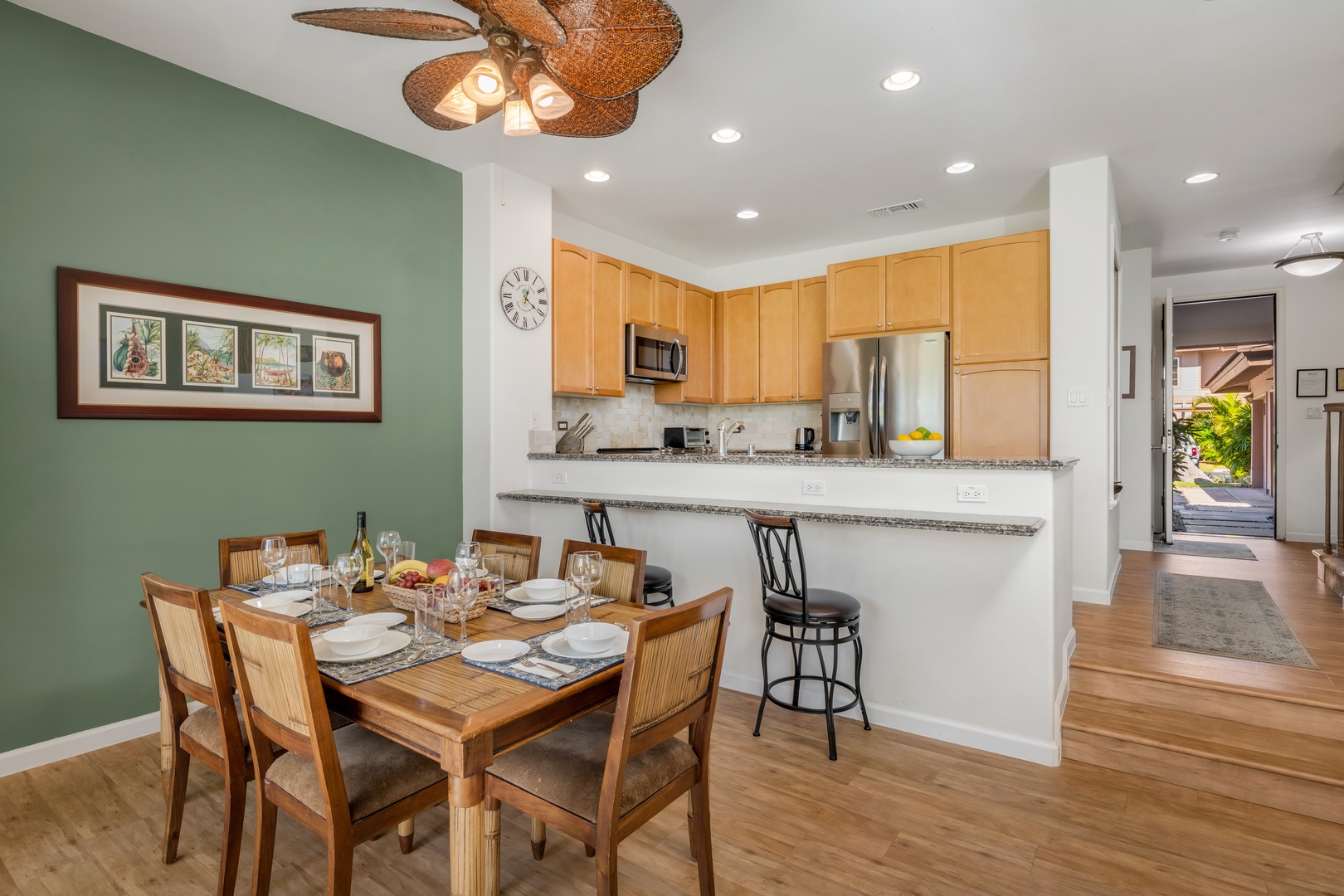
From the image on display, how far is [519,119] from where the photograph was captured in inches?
87.8

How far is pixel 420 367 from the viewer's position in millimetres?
3736

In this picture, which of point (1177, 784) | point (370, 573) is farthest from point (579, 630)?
point (1177, 784)

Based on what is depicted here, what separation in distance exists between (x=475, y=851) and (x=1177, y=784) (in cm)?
245

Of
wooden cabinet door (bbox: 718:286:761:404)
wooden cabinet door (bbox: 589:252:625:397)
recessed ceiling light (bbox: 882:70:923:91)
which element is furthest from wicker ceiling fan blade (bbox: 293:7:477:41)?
wooden cabinet door (bbox: 718:286:761:404)

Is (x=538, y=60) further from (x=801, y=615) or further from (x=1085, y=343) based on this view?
(x=1085, y=343)

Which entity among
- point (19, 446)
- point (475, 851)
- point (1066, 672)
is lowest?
point (1066, 672)

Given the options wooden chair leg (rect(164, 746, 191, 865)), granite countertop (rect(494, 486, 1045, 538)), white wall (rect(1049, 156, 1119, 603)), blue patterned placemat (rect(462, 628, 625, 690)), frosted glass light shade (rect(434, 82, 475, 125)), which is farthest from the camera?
white wall (rect(1049, 156, 1119, 603))

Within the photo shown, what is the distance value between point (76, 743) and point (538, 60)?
3024mm

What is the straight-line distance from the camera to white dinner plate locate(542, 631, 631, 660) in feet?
5.25

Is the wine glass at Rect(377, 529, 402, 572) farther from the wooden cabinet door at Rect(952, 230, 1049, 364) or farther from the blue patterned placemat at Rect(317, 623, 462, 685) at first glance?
the wooden cabinet door at Rect(952, 230, 1049, 364)

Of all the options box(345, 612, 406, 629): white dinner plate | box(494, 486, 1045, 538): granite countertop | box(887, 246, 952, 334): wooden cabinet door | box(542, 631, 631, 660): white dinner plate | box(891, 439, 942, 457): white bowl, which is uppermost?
box(887, 246, 952, 334): wooden cabinet door

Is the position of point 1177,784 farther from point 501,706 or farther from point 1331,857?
point 501,706

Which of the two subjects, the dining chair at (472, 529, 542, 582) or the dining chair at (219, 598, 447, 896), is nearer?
the dining chair at (219, 598, 447, 896)

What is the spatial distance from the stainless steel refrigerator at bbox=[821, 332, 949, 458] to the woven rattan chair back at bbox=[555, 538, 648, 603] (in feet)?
9.02
